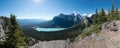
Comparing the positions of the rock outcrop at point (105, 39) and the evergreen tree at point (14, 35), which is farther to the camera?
the evergreen tree at point (14, 35)

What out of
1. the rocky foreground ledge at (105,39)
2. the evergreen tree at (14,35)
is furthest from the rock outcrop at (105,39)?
the evergreen tree at (14,35)

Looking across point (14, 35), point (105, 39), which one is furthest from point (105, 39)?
point (14, 35)

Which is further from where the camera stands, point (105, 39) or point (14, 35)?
point (14, 35)

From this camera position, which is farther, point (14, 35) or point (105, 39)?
point (14, 35)

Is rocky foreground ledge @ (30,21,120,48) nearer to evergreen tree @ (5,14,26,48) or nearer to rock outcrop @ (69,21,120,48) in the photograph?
rock outcrop @ (69,21,120,48)

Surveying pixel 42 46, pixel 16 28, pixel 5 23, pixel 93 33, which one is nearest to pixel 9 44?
pixel 16 28

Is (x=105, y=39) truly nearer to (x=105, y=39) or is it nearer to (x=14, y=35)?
(x=105, y=39)

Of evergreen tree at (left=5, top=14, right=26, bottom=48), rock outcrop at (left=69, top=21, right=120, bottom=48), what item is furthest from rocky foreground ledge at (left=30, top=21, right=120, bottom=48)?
evergreen tree at (left=5, top=14, right=26, bottom=48)

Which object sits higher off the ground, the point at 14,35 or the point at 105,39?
the point at 105,39

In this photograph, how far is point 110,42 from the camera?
16391 mm

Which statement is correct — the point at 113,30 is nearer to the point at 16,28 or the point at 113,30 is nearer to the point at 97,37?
the point at 97,37

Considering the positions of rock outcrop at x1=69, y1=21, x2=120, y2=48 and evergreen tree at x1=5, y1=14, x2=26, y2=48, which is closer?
rock outcrop at x1=69, y1=21, x2=120, y2=48

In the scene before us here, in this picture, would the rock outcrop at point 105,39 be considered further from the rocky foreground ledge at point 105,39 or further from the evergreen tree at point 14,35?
the evergreen tree at point 14,35

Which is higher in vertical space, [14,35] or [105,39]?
[105,39]
